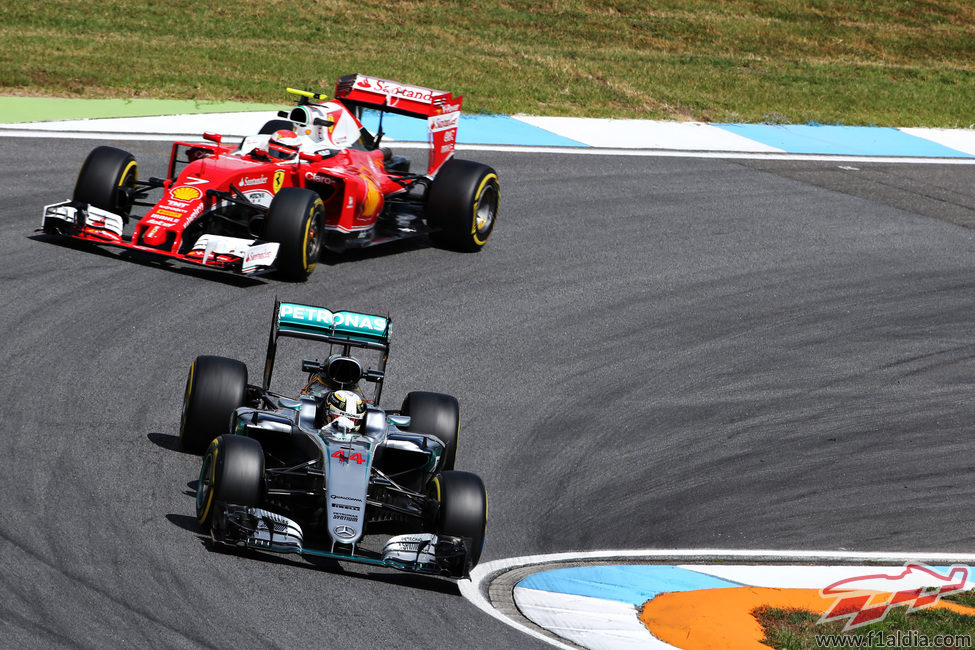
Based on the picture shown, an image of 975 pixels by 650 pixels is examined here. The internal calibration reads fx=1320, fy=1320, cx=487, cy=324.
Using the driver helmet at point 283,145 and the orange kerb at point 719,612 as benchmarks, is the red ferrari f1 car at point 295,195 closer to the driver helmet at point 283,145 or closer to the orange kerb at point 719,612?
the driver helmet at point 283,145

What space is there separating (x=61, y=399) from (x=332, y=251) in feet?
16.9

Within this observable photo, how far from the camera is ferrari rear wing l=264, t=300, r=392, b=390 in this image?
10016 mm

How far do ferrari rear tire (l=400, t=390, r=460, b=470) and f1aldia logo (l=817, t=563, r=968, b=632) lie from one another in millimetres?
2891

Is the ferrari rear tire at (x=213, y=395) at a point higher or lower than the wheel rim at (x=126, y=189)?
lower

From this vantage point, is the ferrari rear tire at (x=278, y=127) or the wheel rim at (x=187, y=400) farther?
the ferrari rear tire at (x=278, y=127)

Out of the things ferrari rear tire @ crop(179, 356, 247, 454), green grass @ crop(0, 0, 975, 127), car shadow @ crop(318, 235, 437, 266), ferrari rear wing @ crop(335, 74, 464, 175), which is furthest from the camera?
green grass @ crop(0, 0, 975, 127)

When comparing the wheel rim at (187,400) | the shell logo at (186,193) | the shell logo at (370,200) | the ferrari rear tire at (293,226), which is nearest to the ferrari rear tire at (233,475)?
the wheel rim at (187,400)

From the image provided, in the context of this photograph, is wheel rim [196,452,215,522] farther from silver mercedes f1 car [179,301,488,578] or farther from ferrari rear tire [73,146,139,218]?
ferrari rear tire [73,146,139,218]

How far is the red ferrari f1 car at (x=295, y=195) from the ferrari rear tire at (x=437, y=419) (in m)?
4.31

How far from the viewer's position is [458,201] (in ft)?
51.1

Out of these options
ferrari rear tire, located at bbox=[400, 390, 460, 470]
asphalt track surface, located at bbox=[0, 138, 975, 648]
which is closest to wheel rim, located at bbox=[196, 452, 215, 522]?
asphalt track surface, located at bbox=[0, 138, 975, 648]

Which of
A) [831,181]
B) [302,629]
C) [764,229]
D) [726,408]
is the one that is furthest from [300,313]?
[831,181]

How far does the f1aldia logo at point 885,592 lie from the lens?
29.4 feet

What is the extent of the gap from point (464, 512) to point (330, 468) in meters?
0.94
